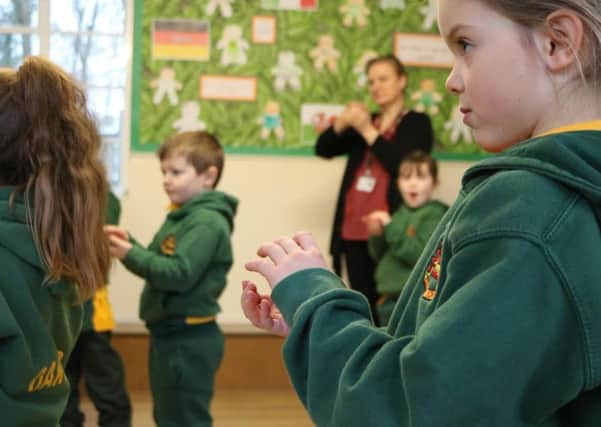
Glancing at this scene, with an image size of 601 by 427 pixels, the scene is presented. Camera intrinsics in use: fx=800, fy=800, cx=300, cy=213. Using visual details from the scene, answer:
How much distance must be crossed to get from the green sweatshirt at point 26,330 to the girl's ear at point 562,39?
3.72ft

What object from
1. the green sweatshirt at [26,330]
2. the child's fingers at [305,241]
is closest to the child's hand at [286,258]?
the child's fingers at [305,241]

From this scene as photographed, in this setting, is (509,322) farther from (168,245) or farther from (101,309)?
(101,309)

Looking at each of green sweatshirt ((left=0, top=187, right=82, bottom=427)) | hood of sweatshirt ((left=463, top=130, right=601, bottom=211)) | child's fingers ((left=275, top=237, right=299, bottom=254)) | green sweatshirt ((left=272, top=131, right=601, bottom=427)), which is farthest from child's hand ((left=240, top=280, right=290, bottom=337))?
green sweatshirt ((left=0, top=187, right=82, bottom=427))

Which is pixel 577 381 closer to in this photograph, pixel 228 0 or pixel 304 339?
pixel 304 339

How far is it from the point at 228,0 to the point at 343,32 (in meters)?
0.65

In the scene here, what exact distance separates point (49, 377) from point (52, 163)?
0.45m

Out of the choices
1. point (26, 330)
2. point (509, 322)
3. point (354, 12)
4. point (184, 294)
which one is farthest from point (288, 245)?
point (354, 12)

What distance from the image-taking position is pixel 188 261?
→ 9.37 ft

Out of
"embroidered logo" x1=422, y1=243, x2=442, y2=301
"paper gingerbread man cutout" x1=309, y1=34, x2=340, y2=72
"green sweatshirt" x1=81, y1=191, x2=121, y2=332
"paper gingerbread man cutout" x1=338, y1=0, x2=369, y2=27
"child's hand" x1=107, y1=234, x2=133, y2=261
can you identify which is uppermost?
"paper gingerbread man cutout" x1=338, y1=0, x2=369, y2=27

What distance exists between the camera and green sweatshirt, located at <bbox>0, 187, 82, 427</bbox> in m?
1.54

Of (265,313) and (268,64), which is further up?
(268,64)

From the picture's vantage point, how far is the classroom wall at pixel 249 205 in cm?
418

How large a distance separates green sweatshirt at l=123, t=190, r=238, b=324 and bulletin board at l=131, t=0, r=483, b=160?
47.6 inches

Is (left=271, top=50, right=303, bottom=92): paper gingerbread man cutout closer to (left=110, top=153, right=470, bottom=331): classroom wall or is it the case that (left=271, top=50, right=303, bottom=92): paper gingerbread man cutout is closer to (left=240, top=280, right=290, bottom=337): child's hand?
(left=110, top=153, right=470, bottom=331): classroom wall
